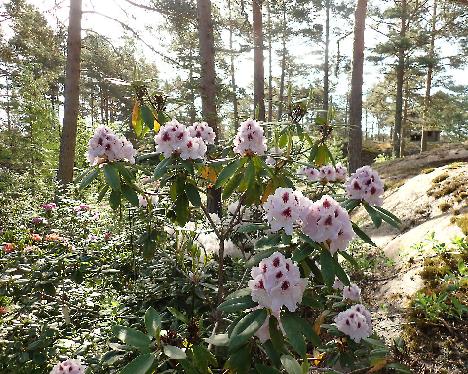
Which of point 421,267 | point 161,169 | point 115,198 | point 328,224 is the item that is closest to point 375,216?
point 328,224

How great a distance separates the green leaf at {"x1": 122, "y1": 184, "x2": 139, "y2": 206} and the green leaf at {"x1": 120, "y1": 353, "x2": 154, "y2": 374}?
3.27 ft

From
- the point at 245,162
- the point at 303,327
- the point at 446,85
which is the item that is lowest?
the point at 303,327

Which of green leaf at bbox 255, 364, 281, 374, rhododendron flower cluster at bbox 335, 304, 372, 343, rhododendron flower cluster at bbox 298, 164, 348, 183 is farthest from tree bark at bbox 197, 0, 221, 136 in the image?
green leaf at bbox 255, 364, 281, 374

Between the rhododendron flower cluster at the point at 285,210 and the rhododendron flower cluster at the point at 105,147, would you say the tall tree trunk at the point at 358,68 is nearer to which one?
the rhododendron flower cluster at the point at 105,147

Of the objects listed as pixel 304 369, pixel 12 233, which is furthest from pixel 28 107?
pixel 304 369

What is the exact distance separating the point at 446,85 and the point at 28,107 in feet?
74.1

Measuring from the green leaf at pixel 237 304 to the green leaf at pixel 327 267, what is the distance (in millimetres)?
318

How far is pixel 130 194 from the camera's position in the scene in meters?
2.25

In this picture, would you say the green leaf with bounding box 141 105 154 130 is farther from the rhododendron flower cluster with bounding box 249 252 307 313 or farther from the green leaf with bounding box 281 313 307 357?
the green leaf with bounding box 281 313 307 357

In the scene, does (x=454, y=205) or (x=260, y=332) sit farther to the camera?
(x=454, y=205)

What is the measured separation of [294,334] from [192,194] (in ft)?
3.71

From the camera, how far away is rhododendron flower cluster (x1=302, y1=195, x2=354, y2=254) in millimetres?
1509

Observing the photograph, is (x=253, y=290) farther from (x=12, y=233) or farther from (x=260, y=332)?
(x=12, y=233)

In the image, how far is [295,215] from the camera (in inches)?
62.4
